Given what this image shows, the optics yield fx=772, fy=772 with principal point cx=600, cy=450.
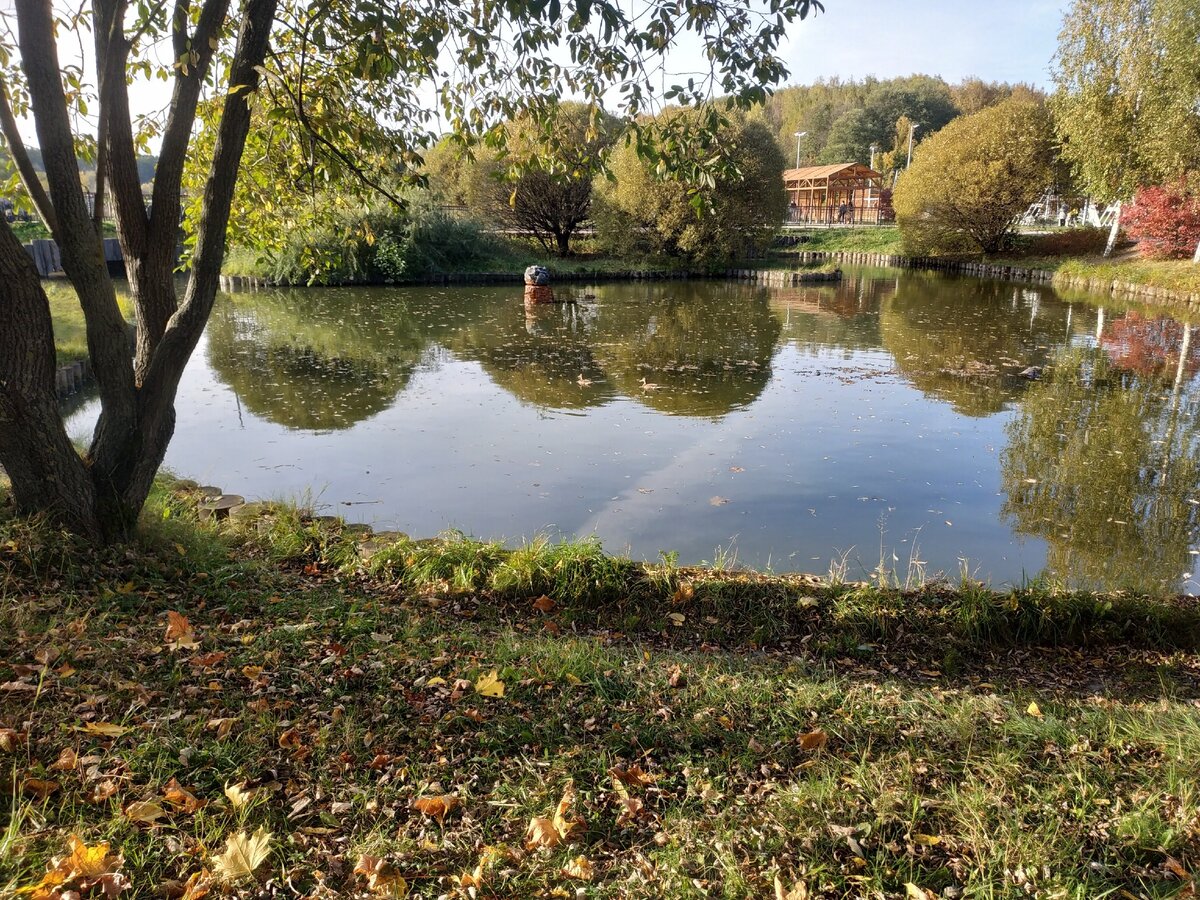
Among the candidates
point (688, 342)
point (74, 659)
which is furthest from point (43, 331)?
point (688, 342)

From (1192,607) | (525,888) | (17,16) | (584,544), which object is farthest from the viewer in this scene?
(584,544)

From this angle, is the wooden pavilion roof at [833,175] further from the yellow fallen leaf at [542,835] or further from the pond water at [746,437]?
the yellow fallen leaf at [542,835]

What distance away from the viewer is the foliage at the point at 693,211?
36.7 m

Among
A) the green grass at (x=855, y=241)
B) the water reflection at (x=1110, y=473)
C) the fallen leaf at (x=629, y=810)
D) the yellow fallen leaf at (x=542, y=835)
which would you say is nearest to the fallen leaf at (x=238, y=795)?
the yellow fallen leaf at (x=542, y=835)

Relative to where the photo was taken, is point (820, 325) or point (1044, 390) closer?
point (1044, 390)

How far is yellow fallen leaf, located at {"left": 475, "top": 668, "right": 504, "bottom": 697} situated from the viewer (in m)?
3.72

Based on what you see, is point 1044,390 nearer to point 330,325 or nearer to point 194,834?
point 194,834

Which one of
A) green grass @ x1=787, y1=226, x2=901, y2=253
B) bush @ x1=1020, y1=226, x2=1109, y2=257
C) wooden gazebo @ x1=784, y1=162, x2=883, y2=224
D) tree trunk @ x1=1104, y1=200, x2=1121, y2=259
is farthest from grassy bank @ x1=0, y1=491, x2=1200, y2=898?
wooden gazebo @ x1=784, y1=162, x2=883, y2=224

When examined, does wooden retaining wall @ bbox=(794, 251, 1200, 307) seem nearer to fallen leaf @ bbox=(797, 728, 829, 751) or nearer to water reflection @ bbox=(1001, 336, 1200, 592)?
water reflection @ bbox=(1001, 336, 1200, 592)

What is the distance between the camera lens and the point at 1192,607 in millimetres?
5492

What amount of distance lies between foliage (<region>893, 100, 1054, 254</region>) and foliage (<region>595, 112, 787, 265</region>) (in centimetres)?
816

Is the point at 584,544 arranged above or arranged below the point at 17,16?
below

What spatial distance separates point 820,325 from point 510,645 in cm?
1944

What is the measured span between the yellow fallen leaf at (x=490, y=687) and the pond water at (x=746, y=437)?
10.6 ft
